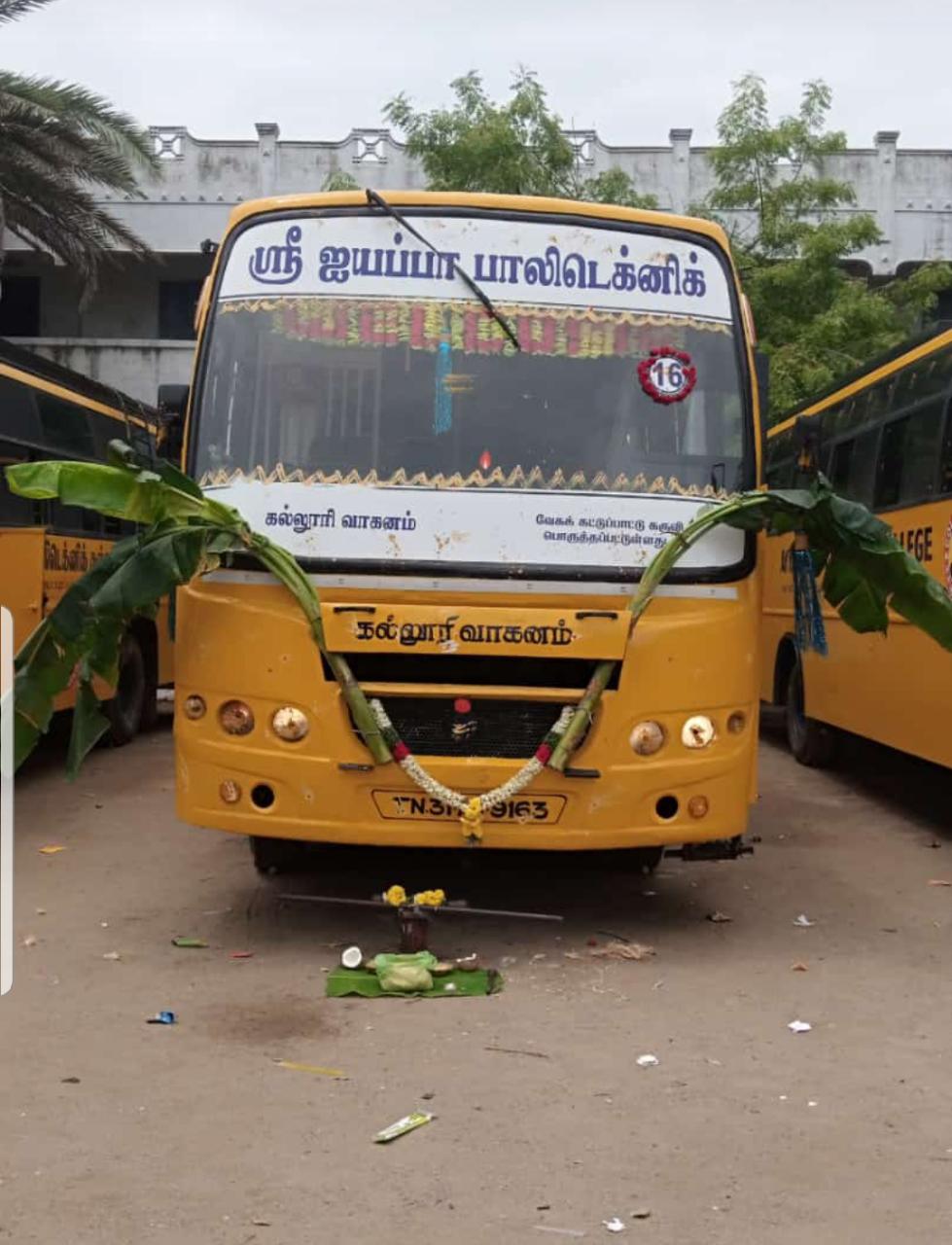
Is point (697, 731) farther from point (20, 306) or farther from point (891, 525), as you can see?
point (20, 306)

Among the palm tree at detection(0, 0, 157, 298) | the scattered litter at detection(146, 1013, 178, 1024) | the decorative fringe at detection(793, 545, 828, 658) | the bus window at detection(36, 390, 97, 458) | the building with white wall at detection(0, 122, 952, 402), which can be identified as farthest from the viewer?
the building with white wall at detection(0, 122, 952, 402)

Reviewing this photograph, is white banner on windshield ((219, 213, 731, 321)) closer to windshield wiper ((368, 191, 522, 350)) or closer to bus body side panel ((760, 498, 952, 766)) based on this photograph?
windshield wiper ((368, 191, 522, 350))

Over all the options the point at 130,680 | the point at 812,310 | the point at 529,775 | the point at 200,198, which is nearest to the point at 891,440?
the point at 529,775

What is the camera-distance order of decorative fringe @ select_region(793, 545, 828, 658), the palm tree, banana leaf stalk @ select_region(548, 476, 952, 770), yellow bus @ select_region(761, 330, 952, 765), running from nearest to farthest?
banana leaf stalk @ select_region(548, 476, 952, 770) → decorative fringe @ select_region(793, 545, 828, 658) → yellow bus @ select_region(761, 330, 952, 765) → the palm tree

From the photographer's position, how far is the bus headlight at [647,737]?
6648 mm

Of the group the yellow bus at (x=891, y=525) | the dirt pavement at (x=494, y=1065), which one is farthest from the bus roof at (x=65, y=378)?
the yellow bus at (x=891, y=525)

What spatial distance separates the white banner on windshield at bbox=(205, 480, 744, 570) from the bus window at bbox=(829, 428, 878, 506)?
196 inches

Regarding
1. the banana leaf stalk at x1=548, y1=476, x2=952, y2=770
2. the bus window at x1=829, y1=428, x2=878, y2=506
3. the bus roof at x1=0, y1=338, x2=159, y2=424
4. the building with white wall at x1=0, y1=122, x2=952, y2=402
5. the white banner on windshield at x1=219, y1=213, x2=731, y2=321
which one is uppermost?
the building with white wall at x1=0, y1=122, x2=952, y2=402

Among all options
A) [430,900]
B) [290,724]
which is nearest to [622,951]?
[430,900]

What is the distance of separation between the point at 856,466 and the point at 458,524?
21.0 feet

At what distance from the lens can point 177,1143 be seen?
4.62m

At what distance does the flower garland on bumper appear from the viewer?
6535mm

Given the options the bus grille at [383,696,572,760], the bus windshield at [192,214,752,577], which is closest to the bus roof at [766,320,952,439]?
the bus windshield at [192,214,752,577]

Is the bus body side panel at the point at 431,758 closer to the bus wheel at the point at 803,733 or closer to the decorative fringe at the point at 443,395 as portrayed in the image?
the decorative fringe at the point at 443,395
